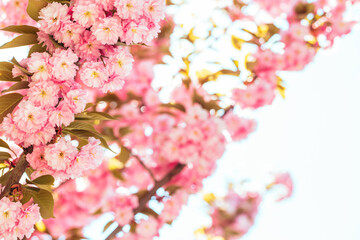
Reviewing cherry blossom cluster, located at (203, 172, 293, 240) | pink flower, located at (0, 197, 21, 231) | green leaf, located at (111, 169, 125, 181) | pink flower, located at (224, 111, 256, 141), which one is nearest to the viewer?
pink flower, located at (0, 197, 21, 231)

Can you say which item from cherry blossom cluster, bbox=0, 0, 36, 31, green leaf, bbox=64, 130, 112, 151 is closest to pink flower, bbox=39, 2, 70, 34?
green leaf, bbox=64, 130, 112, 151

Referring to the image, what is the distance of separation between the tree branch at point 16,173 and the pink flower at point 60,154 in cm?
11

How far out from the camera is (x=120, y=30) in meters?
1.38

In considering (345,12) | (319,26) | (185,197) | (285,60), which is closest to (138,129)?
(185,197)

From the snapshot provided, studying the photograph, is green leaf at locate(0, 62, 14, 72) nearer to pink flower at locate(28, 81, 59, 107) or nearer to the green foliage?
pink flower at locate(28, 81, 59, 107)

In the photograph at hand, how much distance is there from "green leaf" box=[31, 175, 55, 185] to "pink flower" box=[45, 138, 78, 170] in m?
0.04

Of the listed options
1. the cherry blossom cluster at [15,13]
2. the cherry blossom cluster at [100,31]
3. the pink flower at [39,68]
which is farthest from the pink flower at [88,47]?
the cherry blossom cluster at [15,13]

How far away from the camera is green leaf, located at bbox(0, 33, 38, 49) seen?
1.40 meters

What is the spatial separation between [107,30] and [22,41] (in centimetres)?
30

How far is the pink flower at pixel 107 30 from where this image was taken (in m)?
1.35

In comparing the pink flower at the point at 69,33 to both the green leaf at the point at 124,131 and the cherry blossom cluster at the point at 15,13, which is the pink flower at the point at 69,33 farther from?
the green leaf at the point at 124,131

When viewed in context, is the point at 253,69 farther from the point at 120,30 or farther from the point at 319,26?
the point at 120,30

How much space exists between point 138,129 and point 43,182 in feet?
6.51

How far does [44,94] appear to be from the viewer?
52.9 inches
